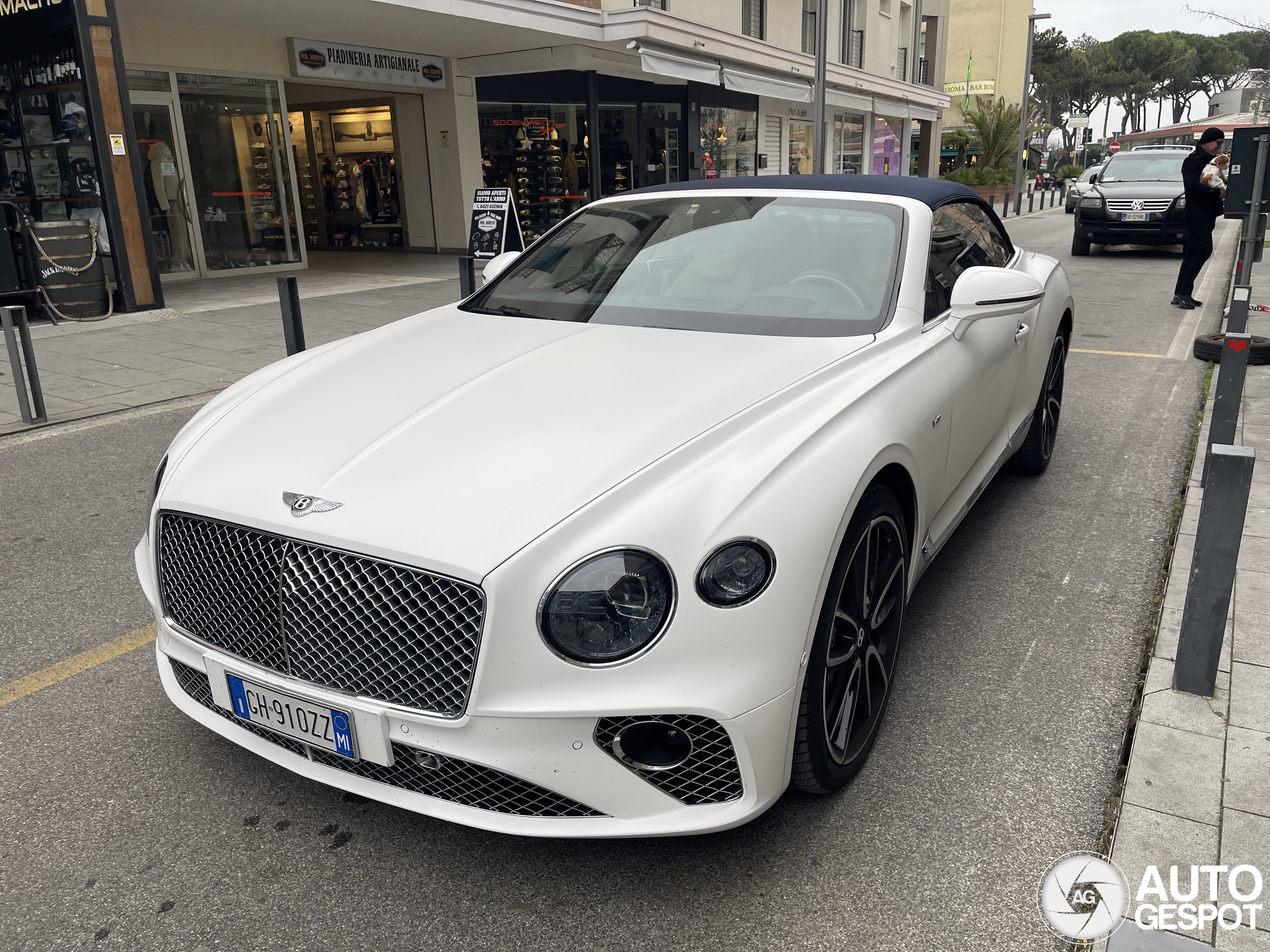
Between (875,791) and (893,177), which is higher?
(893,177)

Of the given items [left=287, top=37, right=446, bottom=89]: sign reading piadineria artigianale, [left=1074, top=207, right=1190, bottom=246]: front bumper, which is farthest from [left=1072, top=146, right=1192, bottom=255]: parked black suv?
[left=287, top=37, right=446, bottom=89]: sign reading piadineria artigianale

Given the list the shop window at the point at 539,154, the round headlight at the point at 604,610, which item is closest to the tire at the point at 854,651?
the round headlight at the point at 604,610

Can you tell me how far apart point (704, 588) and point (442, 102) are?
18.5 meters

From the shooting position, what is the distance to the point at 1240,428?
584 centimetres

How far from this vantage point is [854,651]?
2.54m

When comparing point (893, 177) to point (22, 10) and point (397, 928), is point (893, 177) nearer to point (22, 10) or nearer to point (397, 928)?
point (397, 928)

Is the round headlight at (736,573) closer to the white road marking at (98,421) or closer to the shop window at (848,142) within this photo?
the white road marking at (98,421)

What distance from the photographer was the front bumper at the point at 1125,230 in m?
16.0

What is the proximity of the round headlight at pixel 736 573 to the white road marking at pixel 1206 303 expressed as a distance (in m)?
7.68

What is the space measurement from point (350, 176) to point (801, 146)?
14.6 m

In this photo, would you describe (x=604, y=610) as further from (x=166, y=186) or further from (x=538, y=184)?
(x=538, y=184)

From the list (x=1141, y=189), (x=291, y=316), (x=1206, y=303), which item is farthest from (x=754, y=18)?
(x=291, y=316)

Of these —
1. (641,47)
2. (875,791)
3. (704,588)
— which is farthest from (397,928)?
(641,47)

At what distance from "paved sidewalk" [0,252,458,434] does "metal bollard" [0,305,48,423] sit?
0.34 ft
